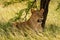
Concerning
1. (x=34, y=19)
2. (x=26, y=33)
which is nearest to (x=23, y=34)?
(x=26, y=33)

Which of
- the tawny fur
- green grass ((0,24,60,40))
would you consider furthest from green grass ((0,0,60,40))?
the tawny fur

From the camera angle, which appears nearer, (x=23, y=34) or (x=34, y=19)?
(x=23, y=34)

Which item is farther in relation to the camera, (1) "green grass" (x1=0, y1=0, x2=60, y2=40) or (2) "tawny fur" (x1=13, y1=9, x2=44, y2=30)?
(2) "tawny fur" (x1=13, y1=9, x2=44, y2=30)

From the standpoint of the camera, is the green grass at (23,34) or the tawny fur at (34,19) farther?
the tawny fur at (34,19)

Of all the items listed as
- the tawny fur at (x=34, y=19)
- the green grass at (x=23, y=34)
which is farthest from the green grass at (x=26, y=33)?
the tawny fur at (x=34, y=19)

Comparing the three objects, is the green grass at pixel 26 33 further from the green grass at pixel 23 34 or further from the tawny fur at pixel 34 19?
the tawny fur at pixel 34 19

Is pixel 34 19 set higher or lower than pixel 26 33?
higher

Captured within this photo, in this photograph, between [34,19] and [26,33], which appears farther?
[34,19]

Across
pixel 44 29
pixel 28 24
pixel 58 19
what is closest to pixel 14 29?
pixel 28 24

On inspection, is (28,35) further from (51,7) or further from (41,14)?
(51,7)

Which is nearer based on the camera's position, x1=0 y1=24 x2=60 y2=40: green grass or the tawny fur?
x1=0 y1=24 x2=60 y2=40: green grass

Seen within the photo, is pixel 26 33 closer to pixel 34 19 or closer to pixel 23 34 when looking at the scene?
pixel 23 34

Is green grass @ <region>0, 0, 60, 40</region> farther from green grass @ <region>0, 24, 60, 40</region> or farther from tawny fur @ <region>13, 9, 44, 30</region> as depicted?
tawny fur @ <region>13, 9, 44, 30</region>

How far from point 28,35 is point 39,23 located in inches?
41.9
